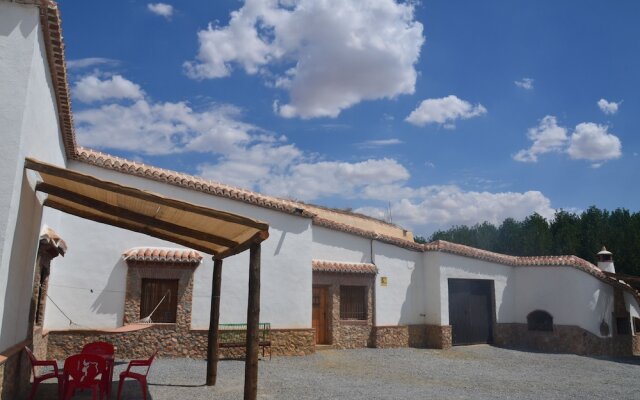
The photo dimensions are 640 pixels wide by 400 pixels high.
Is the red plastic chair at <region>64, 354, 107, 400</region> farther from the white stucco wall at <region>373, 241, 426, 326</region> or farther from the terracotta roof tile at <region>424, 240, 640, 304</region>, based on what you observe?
the terracotta roof tile at <region>424, 240, 640, 304</region>

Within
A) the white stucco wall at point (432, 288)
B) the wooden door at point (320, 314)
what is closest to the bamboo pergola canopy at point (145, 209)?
the wooden door at point (320, 314)

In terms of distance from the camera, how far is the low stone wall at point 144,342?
10.8 metres

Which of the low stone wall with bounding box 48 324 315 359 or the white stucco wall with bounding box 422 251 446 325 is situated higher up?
the white stucco wall with bounding box 422 251 446 325

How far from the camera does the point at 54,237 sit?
841 cm

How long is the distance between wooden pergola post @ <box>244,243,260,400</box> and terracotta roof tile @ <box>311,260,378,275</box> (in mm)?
8109

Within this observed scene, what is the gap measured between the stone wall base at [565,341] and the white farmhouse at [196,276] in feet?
0.14

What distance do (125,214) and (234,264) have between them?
236 inches

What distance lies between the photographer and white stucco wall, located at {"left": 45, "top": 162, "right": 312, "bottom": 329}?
449 inches

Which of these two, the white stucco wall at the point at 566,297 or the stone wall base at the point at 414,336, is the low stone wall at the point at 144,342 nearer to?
the stone wall base at the point at 414,336

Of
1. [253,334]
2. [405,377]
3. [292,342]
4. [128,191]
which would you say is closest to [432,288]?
[292,342]

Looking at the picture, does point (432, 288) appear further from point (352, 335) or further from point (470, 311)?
point (352, 335)

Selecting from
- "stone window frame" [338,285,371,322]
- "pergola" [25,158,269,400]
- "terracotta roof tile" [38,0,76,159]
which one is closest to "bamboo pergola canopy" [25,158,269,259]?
"pergola" [25,158,269,400]

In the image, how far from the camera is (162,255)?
1189 cm

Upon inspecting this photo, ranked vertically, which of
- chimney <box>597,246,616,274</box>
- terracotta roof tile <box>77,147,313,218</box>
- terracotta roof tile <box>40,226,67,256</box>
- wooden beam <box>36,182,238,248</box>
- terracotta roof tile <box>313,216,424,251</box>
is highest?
terracotta roof tile <box>77,147,313,218</box>
